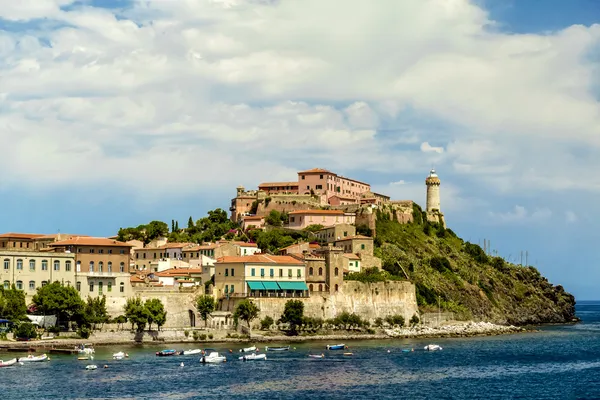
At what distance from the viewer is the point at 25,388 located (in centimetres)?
5478

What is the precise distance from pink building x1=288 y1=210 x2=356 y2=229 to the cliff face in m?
5.06

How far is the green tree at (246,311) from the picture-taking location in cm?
8450

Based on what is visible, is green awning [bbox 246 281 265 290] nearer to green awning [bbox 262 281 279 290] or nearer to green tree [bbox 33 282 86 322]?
green awning [bbox 262 281 279 290]

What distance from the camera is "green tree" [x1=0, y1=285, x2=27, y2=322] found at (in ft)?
244

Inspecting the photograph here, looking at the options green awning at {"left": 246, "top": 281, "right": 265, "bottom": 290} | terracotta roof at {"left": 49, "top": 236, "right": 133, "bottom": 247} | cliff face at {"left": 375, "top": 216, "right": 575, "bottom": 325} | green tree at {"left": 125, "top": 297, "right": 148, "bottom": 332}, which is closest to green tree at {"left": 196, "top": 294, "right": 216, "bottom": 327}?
green awning at {"left": 246, "top": 281, "right": 265, "bottom": 290}

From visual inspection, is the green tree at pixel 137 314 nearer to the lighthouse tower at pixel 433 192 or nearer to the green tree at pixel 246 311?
the green tree at pixel 246 311

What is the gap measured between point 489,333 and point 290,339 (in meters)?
30.1

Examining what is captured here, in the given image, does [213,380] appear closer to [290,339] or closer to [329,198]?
[290,339]

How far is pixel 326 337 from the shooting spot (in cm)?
8906

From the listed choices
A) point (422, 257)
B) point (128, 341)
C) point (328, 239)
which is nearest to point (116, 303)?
point (128, 341)

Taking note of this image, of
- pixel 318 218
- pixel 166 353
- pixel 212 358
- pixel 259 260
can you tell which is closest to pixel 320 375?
pixel 212 358

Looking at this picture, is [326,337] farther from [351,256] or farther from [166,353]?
[166,353]

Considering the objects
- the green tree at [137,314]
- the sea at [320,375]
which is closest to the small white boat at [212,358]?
the sea at [320,375]

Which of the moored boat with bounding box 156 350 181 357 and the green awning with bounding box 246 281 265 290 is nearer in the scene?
the moored boat with bounding box 156 350 181 357
